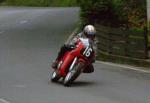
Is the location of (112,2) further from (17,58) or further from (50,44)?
(17,58)

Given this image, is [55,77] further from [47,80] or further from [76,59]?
[76,59]

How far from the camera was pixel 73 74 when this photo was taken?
15.7m

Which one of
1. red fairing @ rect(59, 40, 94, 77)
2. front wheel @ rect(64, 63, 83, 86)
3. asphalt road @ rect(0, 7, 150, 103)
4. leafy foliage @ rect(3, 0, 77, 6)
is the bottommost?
leafy foliage @ rect(3, 0, 77, 6)

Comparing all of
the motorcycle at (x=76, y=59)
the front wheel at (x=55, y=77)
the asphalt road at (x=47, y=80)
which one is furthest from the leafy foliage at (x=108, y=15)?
the motorcycle at (x=76, y=59)

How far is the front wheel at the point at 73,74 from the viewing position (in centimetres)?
1566

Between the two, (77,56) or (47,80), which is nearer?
(77,56)

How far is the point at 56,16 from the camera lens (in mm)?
44469

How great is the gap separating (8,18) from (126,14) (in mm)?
15632

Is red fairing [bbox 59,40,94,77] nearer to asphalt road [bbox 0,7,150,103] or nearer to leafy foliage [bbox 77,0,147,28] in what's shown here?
asphalt road [bbox 0,7,150,103]

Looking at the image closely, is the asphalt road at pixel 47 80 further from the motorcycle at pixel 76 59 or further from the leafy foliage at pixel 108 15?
the leafy foliage at pixel 108 15

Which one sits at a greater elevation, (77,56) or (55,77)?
(77,56)

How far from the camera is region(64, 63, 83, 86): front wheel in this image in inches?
616

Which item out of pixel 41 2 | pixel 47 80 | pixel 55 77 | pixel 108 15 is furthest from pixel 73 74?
pixel 41 2

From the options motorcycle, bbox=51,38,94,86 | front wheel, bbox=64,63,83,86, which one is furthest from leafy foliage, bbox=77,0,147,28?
front wheel, bbox=64,63,83,86
